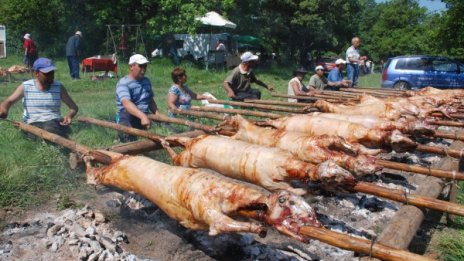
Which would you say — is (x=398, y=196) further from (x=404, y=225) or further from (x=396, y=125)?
(x=396, y=125)

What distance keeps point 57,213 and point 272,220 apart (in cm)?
264

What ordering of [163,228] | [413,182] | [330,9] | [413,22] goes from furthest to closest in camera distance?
[413,22], [330,9], [413,182], [163,228]

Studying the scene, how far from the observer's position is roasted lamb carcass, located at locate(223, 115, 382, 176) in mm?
3240

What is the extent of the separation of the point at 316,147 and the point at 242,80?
5.45 meters

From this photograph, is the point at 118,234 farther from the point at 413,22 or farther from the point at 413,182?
the point at 413,22

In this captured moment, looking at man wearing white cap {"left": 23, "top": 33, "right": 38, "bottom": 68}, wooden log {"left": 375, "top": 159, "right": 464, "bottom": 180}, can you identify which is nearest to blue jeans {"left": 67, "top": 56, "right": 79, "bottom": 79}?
man wearing white cap {"left": 23, "top": 33, "right": 38, "bottom": 68}

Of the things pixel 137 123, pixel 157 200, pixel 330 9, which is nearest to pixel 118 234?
pixel 157 200

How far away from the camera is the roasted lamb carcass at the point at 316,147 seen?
3.24 m

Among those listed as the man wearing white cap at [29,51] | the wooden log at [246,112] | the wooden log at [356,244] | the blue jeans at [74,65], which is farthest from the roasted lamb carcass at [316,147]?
the man wearing white cap at [29,51]

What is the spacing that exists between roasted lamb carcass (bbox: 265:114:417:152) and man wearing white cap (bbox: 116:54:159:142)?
2467 mm

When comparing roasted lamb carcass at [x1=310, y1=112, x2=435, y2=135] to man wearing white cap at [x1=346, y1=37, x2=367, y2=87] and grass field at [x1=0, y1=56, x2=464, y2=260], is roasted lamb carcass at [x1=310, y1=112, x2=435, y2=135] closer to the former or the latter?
grass field at [x1=0, y1=56, x2=464, y2=260]

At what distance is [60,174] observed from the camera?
4906mm

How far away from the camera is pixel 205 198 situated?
2793 mm

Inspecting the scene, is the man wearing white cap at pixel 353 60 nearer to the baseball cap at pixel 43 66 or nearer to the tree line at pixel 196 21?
the tree line at pixel 196 21
